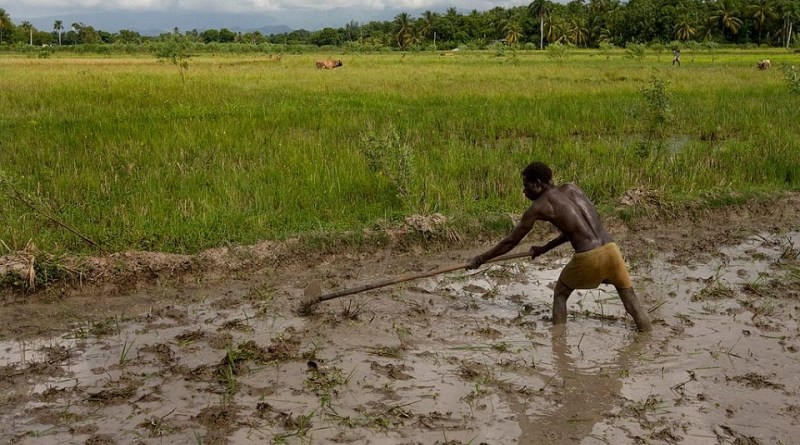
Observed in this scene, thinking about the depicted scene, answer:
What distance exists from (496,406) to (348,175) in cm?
396

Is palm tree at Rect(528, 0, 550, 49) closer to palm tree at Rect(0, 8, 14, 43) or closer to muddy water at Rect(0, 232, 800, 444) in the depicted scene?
palm tree at Rect(0, 8, 14, 43)

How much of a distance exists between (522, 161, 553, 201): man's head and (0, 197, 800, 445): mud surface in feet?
2.99

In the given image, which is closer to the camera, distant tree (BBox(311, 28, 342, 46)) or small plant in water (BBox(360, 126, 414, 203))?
Result: small plant in water (BBox(360, 126, 414, 203))

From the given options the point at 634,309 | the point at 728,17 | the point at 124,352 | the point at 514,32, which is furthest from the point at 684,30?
the point at 124,352

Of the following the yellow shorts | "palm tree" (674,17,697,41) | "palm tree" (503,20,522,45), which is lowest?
the yellow shorts

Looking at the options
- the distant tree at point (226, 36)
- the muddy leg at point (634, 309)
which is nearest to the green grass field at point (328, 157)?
the muddy leg at point (634, 309)

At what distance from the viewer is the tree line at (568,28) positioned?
5609cm

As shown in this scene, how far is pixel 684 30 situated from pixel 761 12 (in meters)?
5.85

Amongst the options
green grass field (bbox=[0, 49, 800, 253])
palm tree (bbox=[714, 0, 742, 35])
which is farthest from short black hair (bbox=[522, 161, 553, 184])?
palm tree (bbox=[714, 0, 742, 35])

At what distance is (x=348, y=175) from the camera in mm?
6945

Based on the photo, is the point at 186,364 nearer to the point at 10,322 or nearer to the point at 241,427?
the point at 241,427

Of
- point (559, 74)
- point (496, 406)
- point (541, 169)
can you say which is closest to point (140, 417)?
point (496, 406)

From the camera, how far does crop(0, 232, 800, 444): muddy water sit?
314cm

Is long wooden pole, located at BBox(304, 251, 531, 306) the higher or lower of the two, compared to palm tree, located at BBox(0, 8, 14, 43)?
lower
